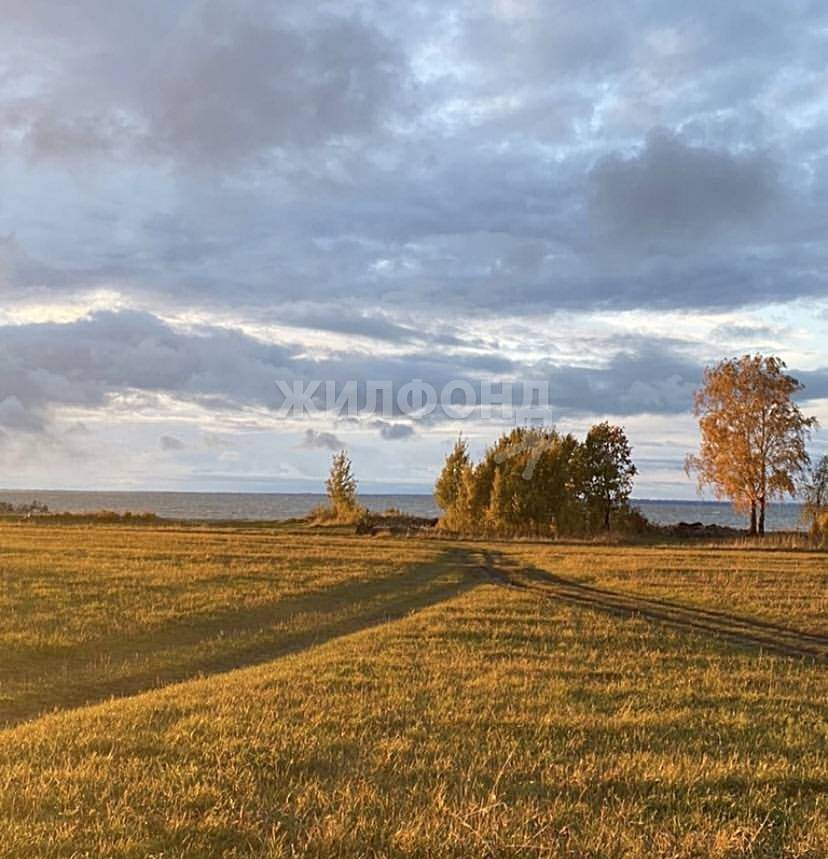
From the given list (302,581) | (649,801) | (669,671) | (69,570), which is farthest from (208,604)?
(649,801)

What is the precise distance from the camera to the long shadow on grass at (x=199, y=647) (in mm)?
14203

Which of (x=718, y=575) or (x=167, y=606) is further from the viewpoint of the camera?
(x=718, y=575)

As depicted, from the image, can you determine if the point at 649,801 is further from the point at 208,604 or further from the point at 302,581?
the point at 302,581

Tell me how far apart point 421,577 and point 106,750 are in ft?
84.5

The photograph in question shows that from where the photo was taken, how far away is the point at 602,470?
69.2m

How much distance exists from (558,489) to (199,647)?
52.4 metres

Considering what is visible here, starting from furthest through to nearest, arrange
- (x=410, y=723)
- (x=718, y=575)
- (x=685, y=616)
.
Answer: (x=718, y=575), (x=685, y=616), (x=410, y=723)

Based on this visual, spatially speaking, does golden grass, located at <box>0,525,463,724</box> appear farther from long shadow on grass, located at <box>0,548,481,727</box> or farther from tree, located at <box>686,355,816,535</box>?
tree, located at <box>686,355,816,535</box>

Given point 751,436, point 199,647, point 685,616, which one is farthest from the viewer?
point 751,436

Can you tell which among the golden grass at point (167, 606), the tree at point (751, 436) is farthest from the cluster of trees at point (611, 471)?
the golden grass at point (167, 606)

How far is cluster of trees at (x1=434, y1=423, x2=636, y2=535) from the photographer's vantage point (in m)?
68.2

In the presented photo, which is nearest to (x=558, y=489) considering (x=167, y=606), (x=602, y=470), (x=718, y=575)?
(x=602, y=470)

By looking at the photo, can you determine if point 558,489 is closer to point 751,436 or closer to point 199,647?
point 751,436

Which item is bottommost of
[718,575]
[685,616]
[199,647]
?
[199,647]
